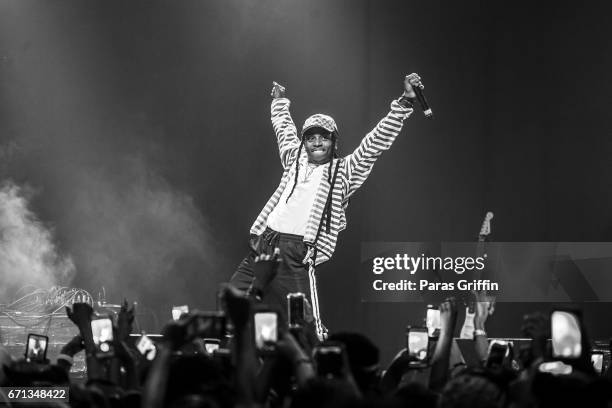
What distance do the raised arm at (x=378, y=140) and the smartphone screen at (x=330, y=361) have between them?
4675mm

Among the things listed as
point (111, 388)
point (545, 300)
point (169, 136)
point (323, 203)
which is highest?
point (169, 136)

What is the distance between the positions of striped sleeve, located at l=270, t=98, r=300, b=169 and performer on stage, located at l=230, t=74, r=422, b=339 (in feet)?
0.05

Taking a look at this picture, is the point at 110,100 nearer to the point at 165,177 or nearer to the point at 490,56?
the point at 165,177

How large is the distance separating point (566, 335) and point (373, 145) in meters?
4.26

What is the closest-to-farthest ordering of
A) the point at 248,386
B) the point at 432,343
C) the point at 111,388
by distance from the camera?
the point at 248,386
the point at 111,388
the point at 432,343

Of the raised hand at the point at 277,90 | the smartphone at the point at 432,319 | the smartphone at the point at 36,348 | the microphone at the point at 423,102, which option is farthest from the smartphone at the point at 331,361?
the raised hand at the point at 277,90

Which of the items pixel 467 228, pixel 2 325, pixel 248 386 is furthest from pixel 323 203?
pixel 248 386

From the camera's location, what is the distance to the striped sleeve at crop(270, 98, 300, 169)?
25.8ft

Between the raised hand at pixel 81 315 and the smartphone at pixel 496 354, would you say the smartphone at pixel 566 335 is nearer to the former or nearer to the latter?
the smartphone at pixel 496 354

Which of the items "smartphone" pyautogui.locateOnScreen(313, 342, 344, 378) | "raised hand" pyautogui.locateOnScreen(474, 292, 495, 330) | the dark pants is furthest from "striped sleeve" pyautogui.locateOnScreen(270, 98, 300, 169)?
"smartphone" pyautogui.locateOnScreen(313, 342, 344, 378)

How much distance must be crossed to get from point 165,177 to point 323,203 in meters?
1.83

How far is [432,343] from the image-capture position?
5.05 meters

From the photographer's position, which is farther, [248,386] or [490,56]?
[490,56]

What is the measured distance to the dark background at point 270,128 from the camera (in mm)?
8367
